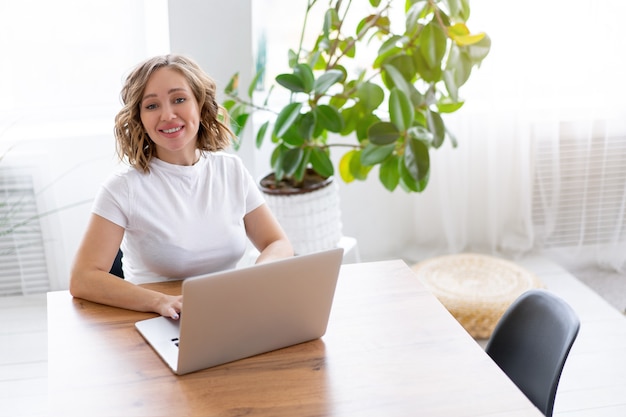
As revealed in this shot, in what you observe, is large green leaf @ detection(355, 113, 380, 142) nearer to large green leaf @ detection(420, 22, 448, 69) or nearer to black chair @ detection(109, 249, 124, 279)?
large green leaf @ detection(420, 22, 448, 69)

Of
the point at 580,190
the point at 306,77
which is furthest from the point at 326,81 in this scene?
the point at 580,190

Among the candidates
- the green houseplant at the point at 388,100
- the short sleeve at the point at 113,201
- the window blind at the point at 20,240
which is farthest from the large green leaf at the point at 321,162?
the window blind at the point at 20,240

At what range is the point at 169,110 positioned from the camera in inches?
80.5

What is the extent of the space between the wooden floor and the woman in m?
0.97

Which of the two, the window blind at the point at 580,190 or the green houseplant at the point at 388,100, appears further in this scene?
the window blind at the point at 580,190

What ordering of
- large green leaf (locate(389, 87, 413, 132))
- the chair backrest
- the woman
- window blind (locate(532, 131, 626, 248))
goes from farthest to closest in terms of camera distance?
window blind (locate(532, 131, 626, 248)), large green leaf (locate(389, 87, 413, 132)), the woman, the chair backrest

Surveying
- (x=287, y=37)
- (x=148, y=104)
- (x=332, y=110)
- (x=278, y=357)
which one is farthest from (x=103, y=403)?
(x=287, y=37)

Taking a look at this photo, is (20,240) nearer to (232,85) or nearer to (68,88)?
(68,88)

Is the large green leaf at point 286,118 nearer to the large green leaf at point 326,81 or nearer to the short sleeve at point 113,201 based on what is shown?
the large green leaf at point 326,81

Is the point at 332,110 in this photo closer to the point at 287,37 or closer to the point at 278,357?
the point at 287,37

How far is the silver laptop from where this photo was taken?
59.1 inches

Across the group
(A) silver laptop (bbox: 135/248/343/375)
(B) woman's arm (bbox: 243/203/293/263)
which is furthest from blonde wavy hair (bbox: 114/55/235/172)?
(A) silver laptop (bbox: 135/248/343/375)

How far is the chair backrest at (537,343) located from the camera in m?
1.82

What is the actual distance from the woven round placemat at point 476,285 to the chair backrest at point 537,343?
116cm
